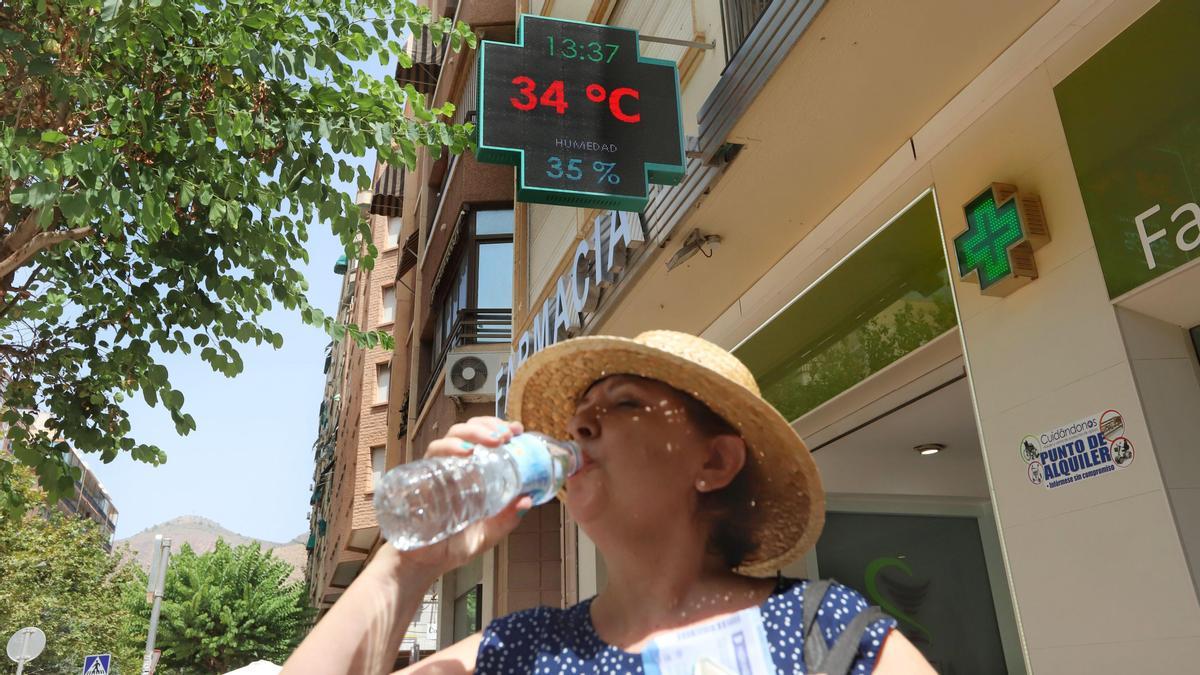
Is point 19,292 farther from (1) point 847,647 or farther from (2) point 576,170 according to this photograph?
(1) point 847,647

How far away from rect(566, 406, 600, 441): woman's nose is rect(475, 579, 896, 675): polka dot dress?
297mm

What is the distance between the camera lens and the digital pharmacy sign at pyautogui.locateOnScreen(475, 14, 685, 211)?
558cm

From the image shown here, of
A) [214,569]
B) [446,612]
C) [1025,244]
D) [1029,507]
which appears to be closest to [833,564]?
[1029,507]

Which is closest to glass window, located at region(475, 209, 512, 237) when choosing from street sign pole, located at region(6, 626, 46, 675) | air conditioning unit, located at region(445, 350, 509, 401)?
air conditioning unit, located at region(445, 350, 509, 401)

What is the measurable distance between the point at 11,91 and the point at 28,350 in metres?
1.77

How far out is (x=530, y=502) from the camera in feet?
4.80

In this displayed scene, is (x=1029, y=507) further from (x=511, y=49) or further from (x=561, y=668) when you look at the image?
(x=511, y=49)

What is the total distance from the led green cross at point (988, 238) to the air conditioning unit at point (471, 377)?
925 centimetres

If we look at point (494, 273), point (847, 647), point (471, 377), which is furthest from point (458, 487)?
point (494, 273)

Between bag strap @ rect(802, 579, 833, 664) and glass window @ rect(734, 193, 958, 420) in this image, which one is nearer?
bag strap @ rect(802, 579, 833, 664)

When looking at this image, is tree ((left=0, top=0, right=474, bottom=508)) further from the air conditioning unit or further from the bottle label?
the air conditioning unit

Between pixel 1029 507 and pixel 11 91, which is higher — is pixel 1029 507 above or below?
below

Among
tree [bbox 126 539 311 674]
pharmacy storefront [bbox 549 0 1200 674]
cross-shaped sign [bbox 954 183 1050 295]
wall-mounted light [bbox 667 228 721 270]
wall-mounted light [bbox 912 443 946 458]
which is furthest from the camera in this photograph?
tree [bbox 126 539 311 674]

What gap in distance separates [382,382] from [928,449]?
24.4 m
